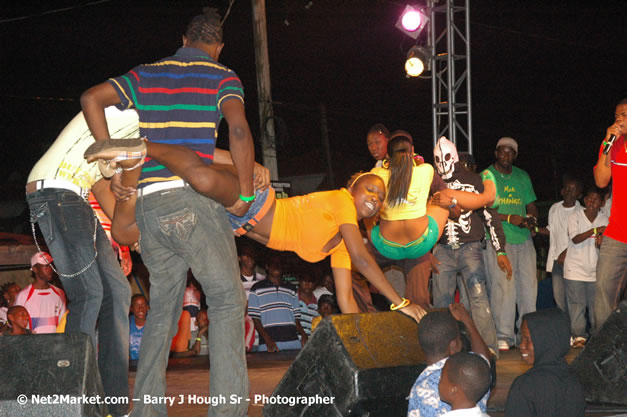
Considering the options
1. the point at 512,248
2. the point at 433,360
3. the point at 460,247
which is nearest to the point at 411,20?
the point at 512,248

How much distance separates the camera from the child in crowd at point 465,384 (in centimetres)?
317

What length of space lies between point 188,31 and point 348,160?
2081 cm

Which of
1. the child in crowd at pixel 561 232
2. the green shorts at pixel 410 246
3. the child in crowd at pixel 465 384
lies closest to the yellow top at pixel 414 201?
the green shorts at pixel 410 246

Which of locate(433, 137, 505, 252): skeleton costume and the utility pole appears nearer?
locate(433, 137, 505, 252): skeleton costume

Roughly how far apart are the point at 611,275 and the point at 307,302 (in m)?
5.15

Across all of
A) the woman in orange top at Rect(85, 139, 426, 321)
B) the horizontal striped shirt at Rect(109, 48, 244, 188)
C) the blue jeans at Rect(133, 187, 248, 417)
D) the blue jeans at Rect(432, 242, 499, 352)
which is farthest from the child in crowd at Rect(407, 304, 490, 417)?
the blue jeans at Rect(432, 242, 499, 352)

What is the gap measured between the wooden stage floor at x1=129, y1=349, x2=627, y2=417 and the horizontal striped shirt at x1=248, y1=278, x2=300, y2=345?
131cm

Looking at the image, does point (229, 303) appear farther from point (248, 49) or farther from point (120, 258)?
point (248, 49)

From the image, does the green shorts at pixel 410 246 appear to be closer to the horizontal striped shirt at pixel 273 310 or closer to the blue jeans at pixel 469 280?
the blue jeans at pixel 469 280

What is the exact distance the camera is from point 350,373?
3.75 meters

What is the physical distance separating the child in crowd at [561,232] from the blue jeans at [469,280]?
8.82ft

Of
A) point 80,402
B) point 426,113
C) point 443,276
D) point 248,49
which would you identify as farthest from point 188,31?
point 426,113

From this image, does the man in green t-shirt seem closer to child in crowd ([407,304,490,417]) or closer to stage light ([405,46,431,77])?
stage light ([405,46,431,77])

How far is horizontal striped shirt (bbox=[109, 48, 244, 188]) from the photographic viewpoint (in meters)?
3.63
